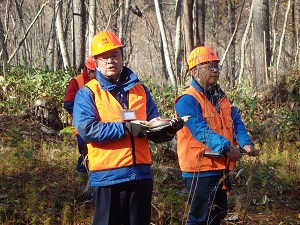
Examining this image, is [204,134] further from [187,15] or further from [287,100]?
[287,100]

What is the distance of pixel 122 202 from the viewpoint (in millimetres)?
3770

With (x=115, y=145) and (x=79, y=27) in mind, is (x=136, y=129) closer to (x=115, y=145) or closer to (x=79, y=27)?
(x=115, y=145)

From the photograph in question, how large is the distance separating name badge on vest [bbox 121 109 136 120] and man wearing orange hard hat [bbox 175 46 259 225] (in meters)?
0.58

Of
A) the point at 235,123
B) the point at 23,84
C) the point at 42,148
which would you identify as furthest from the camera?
the point at 23,84

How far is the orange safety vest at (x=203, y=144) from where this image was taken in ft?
13.7

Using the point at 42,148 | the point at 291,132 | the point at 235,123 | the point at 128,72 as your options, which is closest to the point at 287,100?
the point at 291,132

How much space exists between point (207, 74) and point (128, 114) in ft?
2.97

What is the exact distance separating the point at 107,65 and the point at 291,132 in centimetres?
609

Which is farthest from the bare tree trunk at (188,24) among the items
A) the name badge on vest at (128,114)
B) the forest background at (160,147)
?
the name badge on vest at (128,114)

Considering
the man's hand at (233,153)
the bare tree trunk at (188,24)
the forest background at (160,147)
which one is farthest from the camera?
the bare tree trunk at (188,24)

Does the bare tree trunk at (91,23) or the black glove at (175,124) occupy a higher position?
the bare tree trunk at (91,23)

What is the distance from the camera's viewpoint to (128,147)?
12.2 ft

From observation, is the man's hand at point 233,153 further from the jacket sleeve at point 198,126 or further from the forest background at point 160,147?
the forest background at point 160,147

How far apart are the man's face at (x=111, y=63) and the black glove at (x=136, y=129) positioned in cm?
43
